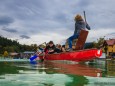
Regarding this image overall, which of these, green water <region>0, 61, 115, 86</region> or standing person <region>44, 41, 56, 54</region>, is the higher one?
standing person <region>44, 41, 56, 54</region>

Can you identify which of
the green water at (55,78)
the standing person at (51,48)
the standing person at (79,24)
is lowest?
the green water at (55,78)

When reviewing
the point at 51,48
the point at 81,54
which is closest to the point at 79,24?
the point at 81,54

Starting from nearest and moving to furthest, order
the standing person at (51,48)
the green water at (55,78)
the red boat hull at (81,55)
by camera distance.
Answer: the green water at (55,78) → the red boat hull at (81,55) → the standing person at (51,48)

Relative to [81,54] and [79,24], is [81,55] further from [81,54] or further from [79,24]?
[79,24]

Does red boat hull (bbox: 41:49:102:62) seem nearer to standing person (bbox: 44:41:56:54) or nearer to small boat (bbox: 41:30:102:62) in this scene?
small boat (bbox: 41:30:102:62)

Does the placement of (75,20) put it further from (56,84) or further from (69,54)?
(56,84)

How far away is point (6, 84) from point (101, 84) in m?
2.78

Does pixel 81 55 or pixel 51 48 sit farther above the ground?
pixel 51 48

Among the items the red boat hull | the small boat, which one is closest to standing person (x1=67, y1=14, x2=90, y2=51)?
the small boat

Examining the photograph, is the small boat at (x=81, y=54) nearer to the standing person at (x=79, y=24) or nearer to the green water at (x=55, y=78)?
the standing person at (x=79, y=24)

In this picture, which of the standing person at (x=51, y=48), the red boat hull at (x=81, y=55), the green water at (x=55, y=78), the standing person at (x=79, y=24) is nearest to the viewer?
the green water at (x=55, y=78)

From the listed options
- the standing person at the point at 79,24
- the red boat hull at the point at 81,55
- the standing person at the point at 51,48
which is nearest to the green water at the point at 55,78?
the red boat hull at the point at 81,55

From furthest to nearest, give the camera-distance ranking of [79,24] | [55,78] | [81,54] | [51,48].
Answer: [51,48], [79,24], [81,54], [55,78]

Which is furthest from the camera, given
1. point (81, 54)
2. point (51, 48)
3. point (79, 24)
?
point (51, 48)
